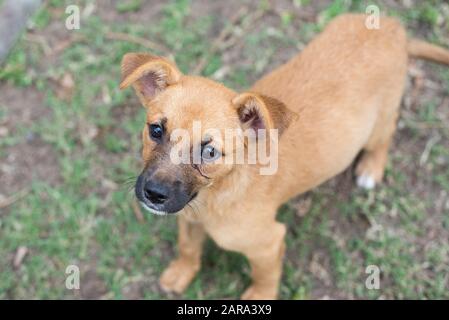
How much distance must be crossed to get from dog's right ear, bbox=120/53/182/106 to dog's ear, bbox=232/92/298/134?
0.51 metres

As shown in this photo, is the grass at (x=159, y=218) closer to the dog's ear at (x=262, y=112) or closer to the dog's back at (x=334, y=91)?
the dog's back at (x=334, y=91)

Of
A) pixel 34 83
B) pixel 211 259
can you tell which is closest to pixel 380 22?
pixel 211 259

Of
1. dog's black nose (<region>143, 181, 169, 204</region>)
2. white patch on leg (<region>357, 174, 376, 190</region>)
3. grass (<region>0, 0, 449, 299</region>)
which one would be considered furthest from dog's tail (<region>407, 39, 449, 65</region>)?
dog's black nose (<region>143, 181, 169, 204</region>)

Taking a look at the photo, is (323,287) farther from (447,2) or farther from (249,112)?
(447,2)

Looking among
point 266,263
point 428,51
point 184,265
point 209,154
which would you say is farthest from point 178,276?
point 428,51

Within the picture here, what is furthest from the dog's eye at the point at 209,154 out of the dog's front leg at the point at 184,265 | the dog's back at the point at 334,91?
the dog's front leg at the point at 184,265

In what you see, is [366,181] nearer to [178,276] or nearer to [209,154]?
[178,276]

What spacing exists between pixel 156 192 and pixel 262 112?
33.7 inches

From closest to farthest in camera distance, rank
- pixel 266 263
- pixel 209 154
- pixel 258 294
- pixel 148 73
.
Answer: pixel 209 154 → pixel 148 73 → pixel 266 263 → pixel 258 294

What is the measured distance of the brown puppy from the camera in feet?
12.2

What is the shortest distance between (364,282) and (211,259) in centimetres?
148

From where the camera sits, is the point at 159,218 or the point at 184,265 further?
the point at 159,218

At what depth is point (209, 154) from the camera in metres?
3.73

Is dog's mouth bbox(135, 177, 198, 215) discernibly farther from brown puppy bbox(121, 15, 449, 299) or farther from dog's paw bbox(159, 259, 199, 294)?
dog's paw bbox(159, 259, 199, 294)
